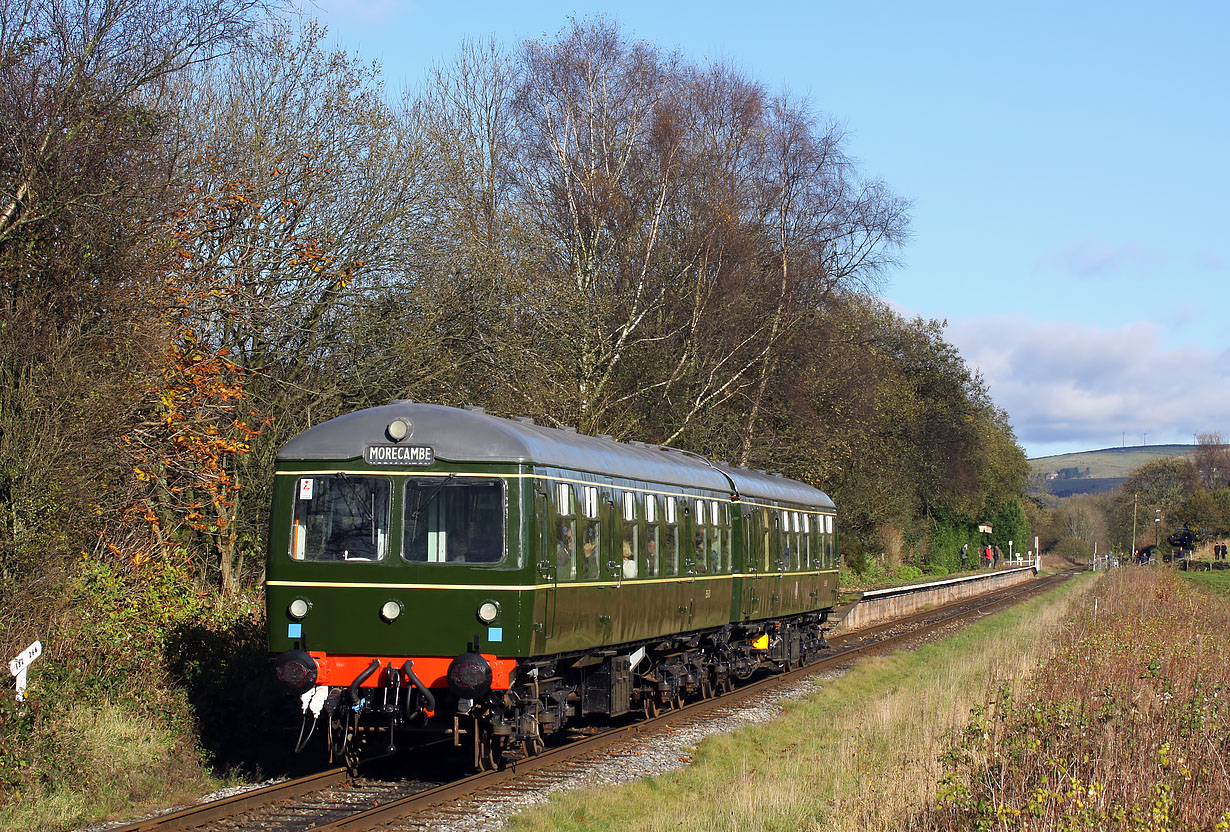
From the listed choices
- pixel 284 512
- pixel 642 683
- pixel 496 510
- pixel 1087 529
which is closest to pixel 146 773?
pixel 284 512

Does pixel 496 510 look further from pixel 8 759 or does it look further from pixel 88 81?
pixel 88 81

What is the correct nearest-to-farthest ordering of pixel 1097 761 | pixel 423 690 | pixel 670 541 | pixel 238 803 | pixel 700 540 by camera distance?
pixel 1097 761
pixel 238 803
pixel 423 690
pixel 670 541
pixel 700 540

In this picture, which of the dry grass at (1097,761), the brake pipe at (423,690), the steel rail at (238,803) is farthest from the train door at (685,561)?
the steel rail at (238,803)

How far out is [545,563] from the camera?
11.0 m

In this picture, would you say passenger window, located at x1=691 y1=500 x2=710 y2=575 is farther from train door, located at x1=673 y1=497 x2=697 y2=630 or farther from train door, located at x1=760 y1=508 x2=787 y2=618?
train door, located at x1=760 y1=508 x2=787 y2=618

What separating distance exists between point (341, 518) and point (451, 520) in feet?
3.13

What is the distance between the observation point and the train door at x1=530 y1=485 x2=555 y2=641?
10.9m

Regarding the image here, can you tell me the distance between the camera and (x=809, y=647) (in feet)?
74.2

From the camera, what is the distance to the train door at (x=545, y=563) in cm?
1086

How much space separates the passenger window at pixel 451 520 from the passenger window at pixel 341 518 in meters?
0.24

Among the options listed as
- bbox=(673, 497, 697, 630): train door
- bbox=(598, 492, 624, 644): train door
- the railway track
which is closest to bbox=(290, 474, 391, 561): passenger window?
the railway track

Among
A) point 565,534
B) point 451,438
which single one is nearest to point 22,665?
point 451,438

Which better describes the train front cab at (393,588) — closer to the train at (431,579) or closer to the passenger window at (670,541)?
the train at (431,579)

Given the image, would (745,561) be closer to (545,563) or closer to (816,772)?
(816,772)
